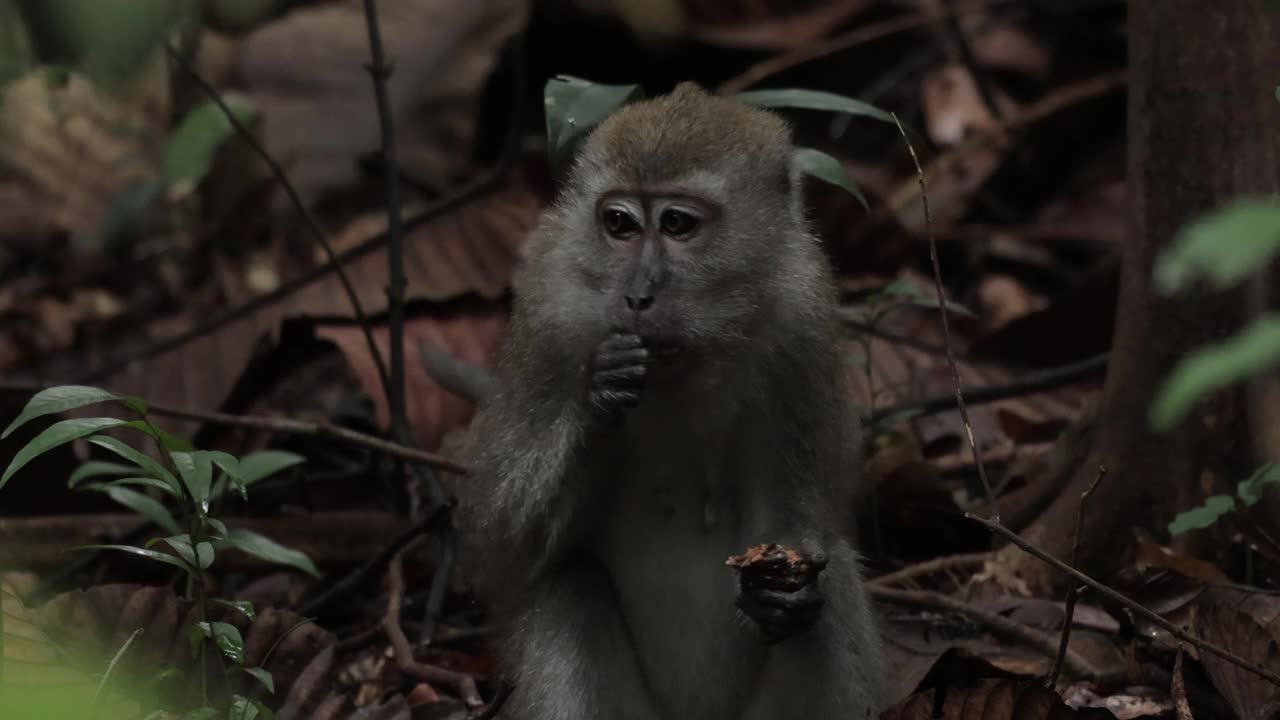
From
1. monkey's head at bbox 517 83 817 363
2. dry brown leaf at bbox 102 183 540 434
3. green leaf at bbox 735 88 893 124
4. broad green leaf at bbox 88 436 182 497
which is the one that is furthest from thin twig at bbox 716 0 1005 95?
broad green leaf at bbox 88 436 182 497

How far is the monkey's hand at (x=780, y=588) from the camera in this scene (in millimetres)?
3291

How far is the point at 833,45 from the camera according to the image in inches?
255

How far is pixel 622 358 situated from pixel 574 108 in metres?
0.81

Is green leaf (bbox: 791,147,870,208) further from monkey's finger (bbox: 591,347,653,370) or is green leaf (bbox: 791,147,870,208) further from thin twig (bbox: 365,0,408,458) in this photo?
thin twig (bbox: 365,0,408,458)

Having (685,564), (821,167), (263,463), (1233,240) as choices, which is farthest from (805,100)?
(1233,240)

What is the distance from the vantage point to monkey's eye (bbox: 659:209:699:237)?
11.2 ft

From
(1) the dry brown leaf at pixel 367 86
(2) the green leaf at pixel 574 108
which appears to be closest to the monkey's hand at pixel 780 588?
(2) the green leaf at pixel 574 108

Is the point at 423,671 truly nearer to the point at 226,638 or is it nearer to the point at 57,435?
the point at 226,638

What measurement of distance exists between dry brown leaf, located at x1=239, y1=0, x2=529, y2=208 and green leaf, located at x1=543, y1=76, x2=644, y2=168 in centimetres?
384

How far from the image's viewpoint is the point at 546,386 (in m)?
3.53

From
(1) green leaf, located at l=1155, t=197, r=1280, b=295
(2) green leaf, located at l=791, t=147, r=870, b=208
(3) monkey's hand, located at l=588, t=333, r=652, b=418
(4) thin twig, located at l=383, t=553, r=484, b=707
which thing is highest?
(1) green leaf, located at l=1155, t=197, r=1280, b=295

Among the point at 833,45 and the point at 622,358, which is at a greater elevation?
the point at 833,45

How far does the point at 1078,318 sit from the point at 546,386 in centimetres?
296

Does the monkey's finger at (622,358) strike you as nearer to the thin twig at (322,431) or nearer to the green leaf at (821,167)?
the green leaf at (821,167)
